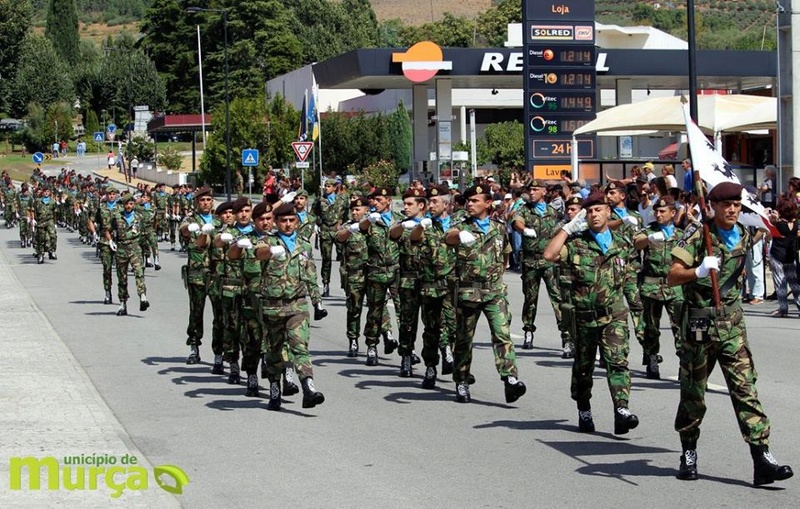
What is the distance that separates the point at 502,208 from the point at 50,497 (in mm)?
14609

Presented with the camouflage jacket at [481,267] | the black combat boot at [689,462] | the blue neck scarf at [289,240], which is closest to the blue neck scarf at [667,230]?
the camouflage jacket at [481,267]

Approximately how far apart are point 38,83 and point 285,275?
355ft

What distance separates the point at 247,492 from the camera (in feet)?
28.9

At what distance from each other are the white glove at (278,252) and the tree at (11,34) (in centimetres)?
11645

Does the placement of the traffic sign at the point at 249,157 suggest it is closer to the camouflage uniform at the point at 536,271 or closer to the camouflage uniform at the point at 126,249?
the camouflage uniform at the point at 126,249

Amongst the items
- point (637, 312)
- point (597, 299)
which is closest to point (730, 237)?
point (597, 299)

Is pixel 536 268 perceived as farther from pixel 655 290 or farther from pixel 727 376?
pixel 727 376

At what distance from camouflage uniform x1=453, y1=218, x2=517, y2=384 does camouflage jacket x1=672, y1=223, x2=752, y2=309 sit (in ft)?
9.44

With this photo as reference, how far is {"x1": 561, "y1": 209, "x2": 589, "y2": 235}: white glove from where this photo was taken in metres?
10.1

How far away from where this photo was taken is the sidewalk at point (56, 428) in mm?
8570

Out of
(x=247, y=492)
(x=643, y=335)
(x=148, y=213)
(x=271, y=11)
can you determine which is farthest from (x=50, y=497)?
(x=271, y=11)

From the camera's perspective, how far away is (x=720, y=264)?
28.0 ft

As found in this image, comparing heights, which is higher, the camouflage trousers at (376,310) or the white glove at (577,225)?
the white glove at (577,225)

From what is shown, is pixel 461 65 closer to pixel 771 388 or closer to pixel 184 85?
pixel 771 388
